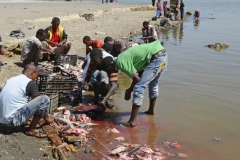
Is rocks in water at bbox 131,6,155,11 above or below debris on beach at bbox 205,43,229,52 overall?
above

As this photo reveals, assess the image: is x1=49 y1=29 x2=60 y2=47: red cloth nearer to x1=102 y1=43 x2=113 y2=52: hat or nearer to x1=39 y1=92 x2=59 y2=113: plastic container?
x1=102 y1=43 x2=113 y2=52: hat

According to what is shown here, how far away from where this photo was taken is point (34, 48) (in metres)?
9.77

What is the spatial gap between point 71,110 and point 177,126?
2.24m

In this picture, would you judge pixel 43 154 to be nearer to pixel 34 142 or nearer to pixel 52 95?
pixel 34 142

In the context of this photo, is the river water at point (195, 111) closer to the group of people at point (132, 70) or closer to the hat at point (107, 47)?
the group of people at point (132, 70)

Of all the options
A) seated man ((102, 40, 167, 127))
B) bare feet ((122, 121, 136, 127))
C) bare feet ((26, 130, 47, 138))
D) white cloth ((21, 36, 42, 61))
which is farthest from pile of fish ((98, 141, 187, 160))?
white cloth ((21, 36, 42, 61))

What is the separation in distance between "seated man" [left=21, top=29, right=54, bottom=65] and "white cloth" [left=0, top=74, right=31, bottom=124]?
452cm

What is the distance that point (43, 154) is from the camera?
16.7 ft

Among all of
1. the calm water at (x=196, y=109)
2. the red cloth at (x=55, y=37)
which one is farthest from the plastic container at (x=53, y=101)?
the red cloth at (x=55, y=37)

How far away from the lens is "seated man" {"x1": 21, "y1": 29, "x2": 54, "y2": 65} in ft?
31.8

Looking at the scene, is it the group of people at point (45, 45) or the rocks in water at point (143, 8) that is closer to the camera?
the group of people at point (45, 45)

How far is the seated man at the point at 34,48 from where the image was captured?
31.8 ft

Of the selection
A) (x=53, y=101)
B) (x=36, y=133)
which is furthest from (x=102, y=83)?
(x=36, y=133)

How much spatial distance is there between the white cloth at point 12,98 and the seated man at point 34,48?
452cm
